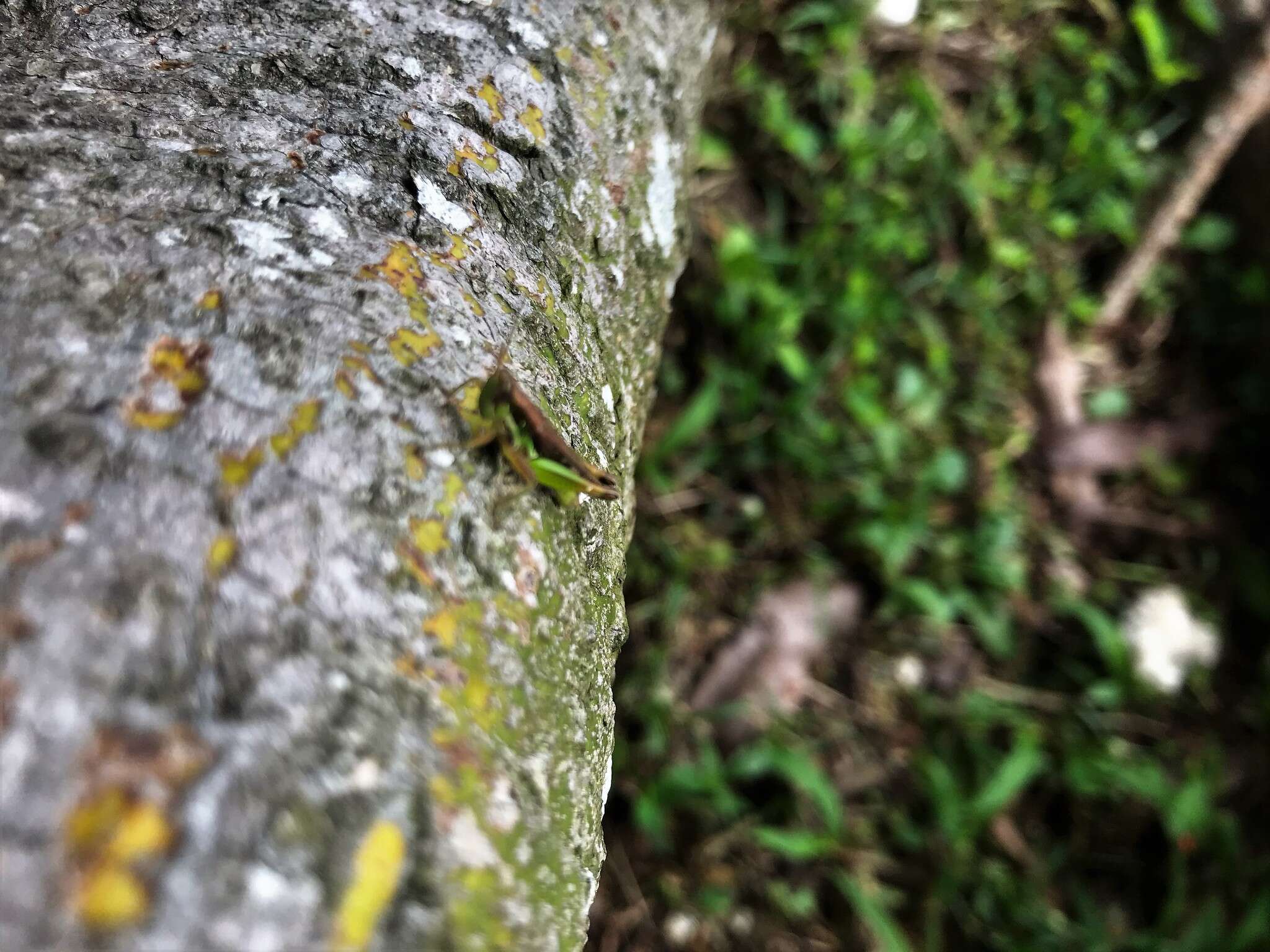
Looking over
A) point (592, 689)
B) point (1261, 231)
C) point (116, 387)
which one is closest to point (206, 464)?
point (116, 387)

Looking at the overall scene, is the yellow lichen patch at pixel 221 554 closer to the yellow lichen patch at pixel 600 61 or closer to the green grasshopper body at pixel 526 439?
Result: the green grasshopper body at pixel 526 439

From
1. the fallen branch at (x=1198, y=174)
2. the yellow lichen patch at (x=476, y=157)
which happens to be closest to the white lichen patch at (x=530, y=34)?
the yellow lichen patch at (x=476, y=157)

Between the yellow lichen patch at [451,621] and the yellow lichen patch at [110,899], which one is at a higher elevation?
the yellow lichen patch at [451,621]

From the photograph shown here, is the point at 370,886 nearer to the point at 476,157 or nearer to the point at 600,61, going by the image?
the point at 476,157

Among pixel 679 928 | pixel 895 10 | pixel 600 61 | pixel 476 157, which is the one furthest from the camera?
pixel 895 10

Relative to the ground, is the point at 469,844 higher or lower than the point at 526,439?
lower

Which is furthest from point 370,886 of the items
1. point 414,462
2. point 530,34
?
point 530,34

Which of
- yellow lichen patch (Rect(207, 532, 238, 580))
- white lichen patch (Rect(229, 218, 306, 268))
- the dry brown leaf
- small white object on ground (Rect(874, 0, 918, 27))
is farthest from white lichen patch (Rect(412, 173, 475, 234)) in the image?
small white object on ground (Rect(874, 0, 918, 27))

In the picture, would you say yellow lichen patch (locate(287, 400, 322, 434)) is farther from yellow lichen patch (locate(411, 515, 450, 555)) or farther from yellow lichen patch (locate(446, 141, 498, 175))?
yellow lichen patch (locate(446, 141, 498, 175))
